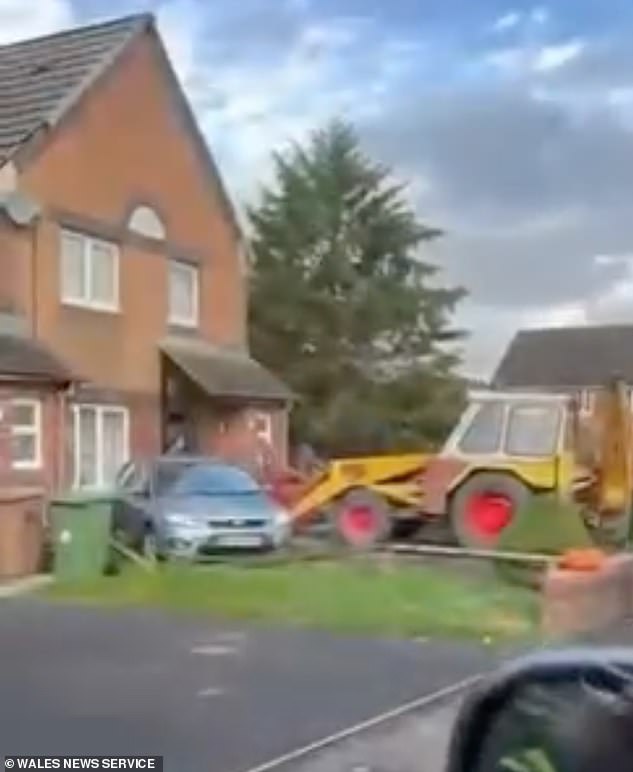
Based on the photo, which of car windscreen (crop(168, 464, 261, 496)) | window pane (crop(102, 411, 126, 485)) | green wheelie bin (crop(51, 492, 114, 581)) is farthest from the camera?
window pane (crop(102, 411, 126, 485))

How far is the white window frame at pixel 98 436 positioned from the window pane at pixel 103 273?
2.05m

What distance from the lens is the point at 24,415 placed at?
2433 centimetres

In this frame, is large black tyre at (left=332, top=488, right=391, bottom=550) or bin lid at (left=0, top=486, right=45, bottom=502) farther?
large black tyre at (left=332, top=488, right=391, bottom=550)

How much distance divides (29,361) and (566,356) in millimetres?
54869

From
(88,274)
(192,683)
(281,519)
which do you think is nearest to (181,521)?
(281,519)

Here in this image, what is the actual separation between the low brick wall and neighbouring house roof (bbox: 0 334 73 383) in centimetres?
1101

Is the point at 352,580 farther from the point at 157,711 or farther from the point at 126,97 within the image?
the point at 126,97

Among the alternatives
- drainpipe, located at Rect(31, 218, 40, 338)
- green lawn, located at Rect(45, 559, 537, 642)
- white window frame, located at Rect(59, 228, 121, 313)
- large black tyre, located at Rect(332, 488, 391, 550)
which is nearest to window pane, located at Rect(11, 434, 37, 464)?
drainpipe, located at Rect(31, 218, 40, 338)

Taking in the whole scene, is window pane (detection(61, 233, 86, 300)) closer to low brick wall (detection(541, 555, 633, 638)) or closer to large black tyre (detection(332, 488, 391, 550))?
large black tyre (detection(332, 488, 391, 550))

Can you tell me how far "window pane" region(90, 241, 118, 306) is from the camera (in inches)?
1088

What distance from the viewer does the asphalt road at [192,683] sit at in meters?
8.80

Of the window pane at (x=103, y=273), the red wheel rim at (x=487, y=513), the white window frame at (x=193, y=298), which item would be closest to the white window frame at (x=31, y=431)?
the window pane at (x=103, y=273)

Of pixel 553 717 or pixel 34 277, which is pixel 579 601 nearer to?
pixel 553 717

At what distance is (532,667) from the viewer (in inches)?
147
